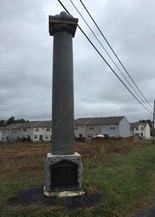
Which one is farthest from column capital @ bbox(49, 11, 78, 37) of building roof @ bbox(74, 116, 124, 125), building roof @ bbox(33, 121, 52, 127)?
building roof @ bbox(33, 121, 52, 127)

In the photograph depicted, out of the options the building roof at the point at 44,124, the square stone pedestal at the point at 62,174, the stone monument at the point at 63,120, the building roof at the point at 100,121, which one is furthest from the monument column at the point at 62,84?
the building roof at the point at 44,124

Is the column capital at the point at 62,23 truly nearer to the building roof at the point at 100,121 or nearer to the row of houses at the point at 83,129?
the row of houses at the point at 83,129

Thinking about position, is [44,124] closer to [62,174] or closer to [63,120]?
[63,120]

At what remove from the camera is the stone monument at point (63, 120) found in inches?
327

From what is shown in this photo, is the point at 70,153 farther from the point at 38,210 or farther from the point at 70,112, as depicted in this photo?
the point at 38,210

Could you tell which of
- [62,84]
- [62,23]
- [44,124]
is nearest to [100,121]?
[44,124]

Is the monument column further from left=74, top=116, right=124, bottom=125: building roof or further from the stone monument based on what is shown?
left=74, top=116, right=124, bottom=125: building roof

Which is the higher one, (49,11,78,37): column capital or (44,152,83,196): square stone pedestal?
(49,11,78,37): column capital

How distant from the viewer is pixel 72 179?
27.7 ft

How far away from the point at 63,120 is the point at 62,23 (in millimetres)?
2801

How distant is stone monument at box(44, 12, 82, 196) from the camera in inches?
327

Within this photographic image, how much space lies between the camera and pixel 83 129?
85875 mm

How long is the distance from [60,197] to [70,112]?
2.33 meters

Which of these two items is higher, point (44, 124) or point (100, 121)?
point (100, 121)
